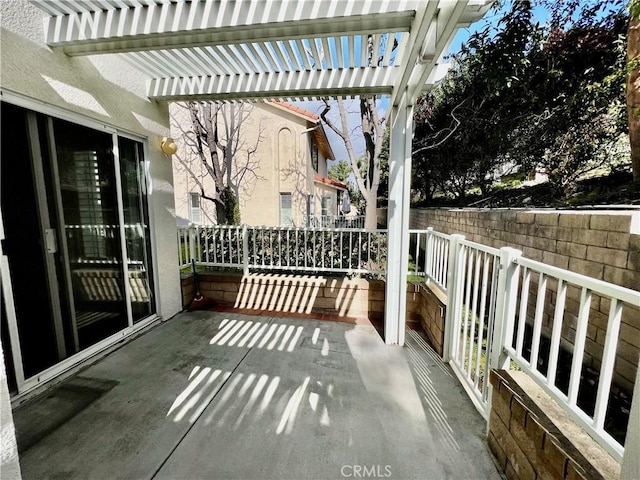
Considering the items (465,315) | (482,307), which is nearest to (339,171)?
(465,315)

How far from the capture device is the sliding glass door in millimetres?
2266

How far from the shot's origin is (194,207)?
10.4 metres

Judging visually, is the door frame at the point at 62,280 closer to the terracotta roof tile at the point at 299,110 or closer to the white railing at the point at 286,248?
the white railing at the point at 286,248

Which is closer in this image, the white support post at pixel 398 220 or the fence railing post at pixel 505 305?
the fence railing post at pixel 505 305

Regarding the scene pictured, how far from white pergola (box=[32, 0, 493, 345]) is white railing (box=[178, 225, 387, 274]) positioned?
3.73 feet

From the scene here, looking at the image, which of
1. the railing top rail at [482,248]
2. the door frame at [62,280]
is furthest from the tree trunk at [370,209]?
the door frame at [62,280]

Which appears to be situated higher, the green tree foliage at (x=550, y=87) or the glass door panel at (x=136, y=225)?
the green tree foliage at (x=550, y=87)

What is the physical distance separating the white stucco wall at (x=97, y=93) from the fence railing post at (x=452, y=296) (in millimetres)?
3712

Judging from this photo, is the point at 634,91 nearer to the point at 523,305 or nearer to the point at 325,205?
the point at 523,305

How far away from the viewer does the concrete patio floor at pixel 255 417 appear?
1738 millimetres

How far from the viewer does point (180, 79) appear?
11.5ft

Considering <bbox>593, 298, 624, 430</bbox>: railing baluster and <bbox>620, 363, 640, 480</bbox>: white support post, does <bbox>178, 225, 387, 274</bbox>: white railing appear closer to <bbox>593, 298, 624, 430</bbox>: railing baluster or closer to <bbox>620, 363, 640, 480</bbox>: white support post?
<bbox>593, 298, 624, 430</bbox>: railing baluster

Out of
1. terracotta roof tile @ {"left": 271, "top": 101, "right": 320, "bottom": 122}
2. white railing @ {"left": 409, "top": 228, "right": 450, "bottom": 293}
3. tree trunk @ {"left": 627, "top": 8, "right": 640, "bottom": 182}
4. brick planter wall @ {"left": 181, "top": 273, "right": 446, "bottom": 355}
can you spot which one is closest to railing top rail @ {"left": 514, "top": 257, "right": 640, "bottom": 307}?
white railing @ {"left": 409, "top": 228, "right": 450, "bottom": 293}

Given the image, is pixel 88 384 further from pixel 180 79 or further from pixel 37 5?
pixel 180 79
